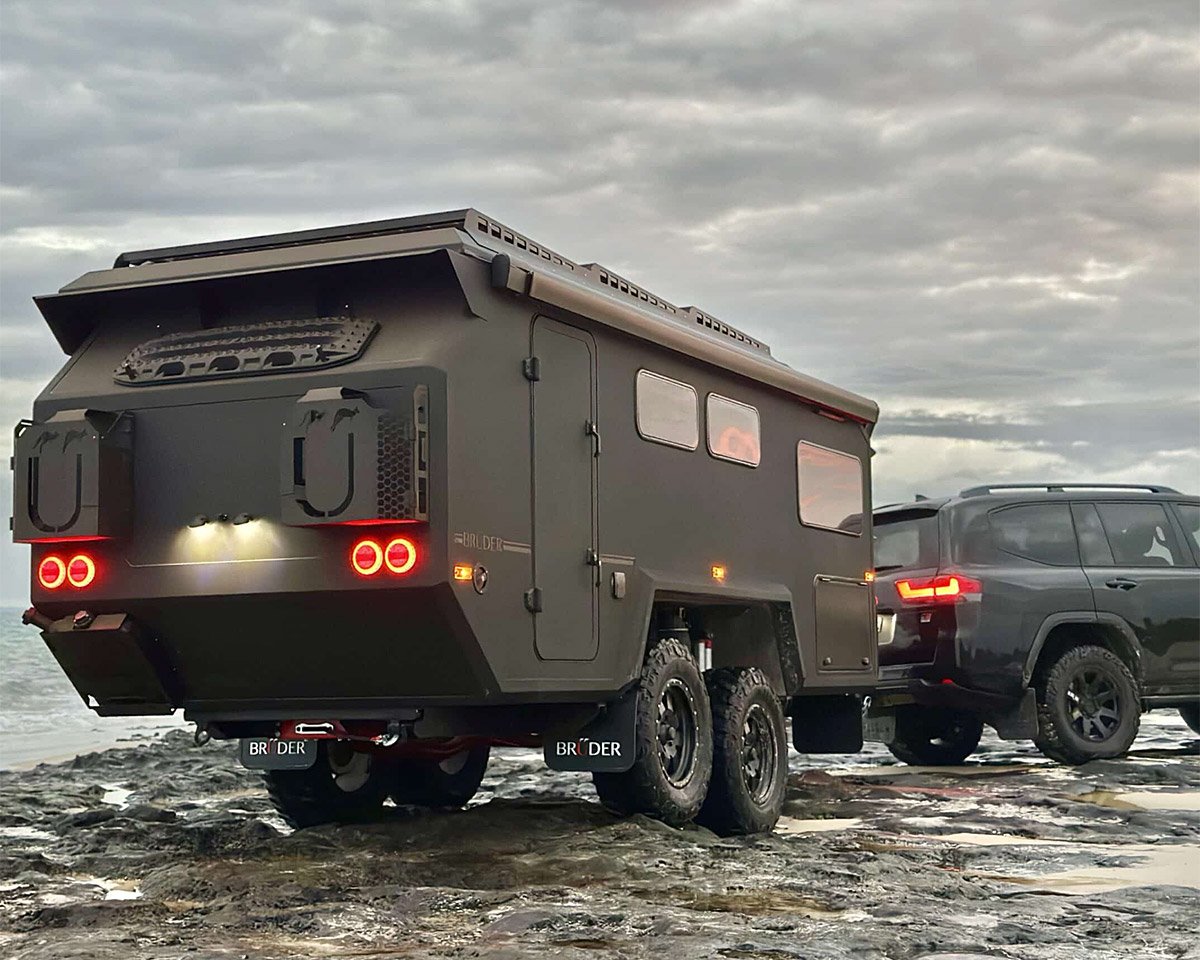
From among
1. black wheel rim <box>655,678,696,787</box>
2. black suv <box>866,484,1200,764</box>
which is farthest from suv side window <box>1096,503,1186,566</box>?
black wheel rim <box>655,678,696,787</box>

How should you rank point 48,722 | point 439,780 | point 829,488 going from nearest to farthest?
point 439,780, point 829,488, point 48,722

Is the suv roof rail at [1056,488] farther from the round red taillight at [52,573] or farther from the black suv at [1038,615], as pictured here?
the round red taillight at [52,573]

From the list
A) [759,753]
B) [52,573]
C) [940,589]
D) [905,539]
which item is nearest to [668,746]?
[759,753]

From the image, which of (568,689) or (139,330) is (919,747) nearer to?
(568,689)

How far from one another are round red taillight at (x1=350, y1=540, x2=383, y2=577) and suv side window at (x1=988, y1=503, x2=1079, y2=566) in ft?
22.7

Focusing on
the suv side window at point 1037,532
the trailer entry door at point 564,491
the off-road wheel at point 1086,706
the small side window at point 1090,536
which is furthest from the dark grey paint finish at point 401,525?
the small side window at point 1090,536

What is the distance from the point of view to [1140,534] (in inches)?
560

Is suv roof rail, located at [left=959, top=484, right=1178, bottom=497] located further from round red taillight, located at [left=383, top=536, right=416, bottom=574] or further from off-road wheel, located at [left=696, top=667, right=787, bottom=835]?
round red taillight, located at [left=383, top=536, right=416, bottom=574]

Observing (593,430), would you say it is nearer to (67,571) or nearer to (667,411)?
(667,411)

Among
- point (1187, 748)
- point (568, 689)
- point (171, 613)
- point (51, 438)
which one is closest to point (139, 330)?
point (51, 438)

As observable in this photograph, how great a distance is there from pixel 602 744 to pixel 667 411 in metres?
1.90

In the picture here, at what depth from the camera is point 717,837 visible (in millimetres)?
9531

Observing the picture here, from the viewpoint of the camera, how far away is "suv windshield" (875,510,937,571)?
13.5 metres

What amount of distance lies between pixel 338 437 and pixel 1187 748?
9.86 meters
